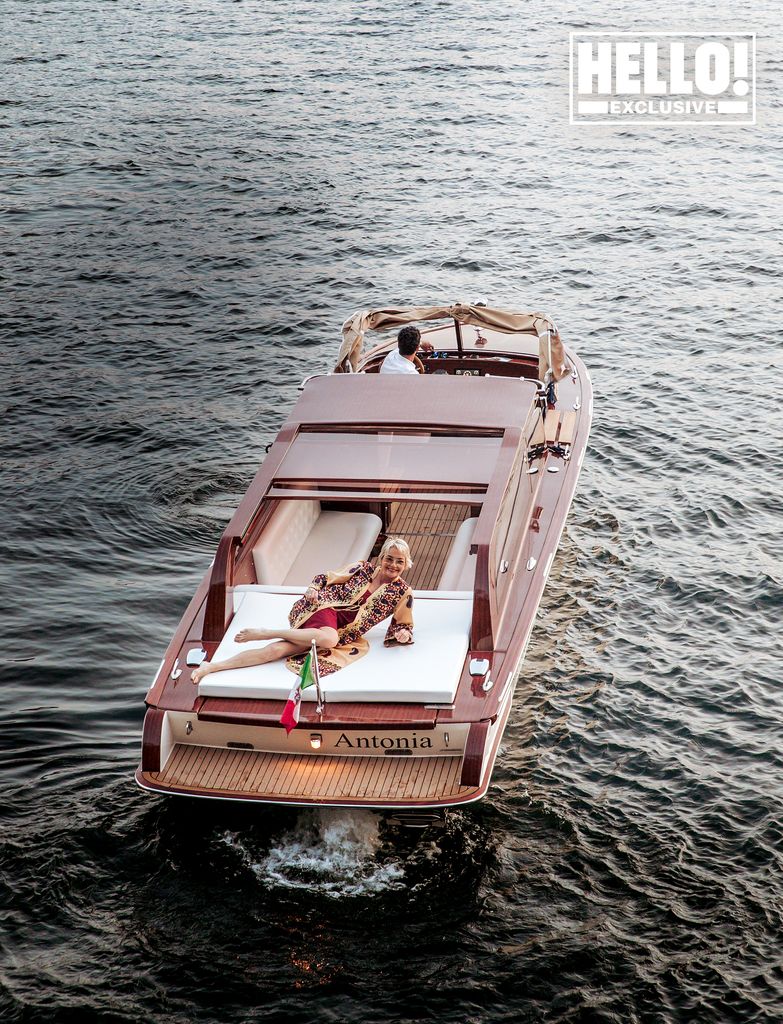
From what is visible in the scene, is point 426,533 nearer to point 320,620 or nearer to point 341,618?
point 341,618

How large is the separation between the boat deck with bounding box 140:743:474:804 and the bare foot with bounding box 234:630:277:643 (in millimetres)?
949

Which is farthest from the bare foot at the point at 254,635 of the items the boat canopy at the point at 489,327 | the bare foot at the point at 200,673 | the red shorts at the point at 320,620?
the boat canopy at the point at 489,327

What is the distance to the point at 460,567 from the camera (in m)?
12.1

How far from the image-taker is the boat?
32.7ft

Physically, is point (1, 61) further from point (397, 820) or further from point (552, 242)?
point (397, 820)

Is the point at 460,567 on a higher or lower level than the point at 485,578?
lower

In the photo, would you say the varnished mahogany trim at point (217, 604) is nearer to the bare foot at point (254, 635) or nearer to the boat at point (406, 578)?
the boat at point (406, 578)

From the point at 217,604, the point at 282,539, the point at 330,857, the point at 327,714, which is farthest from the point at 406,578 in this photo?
the point at 330,857

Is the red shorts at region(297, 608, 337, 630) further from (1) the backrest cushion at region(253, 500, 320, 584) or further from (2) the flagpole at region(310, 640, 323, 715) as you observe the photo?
(1) the backrest cushion at region(253, 500, 320, 584)

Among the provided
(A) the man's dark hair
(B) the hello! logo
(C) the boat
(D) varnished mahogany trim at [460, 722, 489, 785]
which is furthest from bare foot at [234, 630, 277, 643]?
(B) the hello! logo

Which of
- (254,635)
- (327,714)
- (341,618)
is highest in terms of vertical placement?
(341,618)

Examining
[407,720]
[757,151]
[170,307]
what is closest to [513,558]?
[407,720]

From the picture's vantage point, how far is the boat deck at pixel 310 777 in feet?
31.9

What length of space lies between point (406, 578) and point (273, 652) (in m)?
2.82
